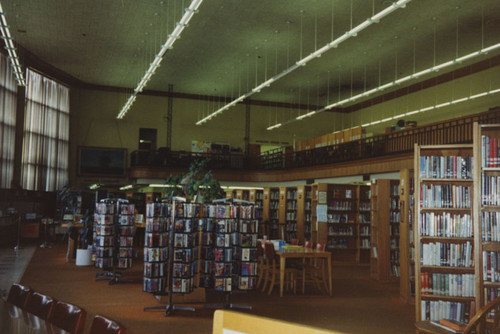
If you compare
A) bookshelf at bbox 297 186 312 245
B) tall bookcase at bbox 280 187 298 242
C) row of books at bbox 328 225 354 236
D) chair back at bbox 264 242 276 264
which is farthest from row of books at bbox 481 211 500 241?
tall bookcase at bbox 280 187 298 242

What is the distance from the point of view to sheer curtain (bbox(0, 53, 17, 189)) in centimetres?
1609

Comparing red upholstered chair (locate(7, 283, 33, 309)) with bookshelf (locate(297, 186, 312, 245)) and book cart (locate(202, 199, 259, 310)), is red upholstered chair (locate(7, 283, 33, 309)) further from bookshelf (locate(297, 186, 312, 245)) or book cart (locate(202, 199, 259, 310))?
bookshelf (locate(297, 186, 312, 245))

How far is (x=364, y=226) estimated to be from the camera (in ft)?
47.1

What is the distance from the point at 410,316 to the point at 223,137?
63.9ft

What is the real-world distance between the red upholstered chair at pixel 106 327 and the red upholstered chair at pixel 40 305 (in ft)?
2.23

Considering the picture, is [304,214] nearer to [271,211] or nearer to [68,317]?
[271,211]

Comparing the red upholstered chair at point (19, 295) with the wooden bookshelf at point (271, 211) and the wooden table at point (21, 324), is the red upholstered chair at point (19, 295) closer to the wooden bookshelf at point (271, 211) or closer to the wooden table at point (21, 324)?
the wooden table at point (21, 324)

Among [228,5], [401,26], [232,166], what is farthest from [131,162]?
[401,26]

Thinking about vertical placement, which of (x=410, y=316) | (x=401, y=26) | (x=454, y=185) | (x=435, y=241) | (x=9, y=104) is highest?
(x=401, y=26)

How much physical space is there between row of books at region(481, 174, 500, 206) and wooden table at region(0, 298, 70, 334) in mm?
3936

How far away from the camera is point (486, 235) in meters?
4.74

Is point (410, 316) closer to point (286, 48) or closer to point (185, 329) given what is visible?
point (185, 329)

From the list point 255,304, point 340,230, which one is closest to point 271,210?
point 340,230

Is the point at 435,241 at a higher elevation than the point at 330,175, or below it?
below
